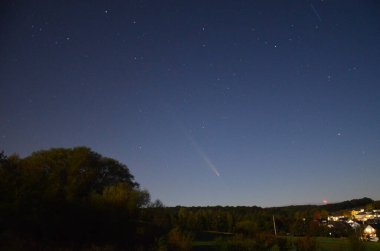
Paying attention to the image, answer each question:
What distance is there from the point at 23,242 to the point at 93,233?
6368 millimetres

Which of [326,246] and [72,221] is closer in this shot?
[72,221]

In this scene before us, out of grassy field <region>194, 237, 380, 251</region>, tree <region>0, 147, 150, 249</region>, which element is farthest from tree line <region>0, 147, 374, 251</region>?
grassy field <region>194, 237, 380, 251</region>

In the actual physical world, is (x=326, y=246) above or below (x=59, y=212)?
below

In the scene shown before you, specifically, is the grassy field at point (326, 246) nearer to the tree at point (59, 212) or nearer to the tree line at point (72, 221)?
the tree line at point (72, 221)

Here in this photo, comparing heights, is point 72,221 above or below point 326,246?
above

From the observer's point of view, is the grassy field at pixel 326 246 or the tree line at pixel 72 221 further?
the grassy field at pixel 326 246

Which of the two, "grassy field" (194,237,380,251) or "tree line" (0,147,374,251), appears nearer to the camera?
"tree line" (0,147,374,251)

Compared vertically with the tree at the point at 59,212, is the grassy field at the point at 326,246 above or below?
below

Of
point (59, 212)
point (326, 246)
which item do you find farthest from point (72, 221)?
point (326, 246)

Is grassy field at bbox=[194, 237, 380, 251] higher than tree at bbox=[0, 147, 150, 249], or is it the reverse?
tree at bbox=[0, 147, 150, 249]

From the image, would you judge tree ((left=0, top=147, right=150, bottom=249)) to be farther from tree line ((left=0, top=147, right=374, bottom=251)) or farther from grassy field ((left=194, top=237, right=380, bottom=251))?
grassy field ((left=194, top=237, right=380, bottom=251))

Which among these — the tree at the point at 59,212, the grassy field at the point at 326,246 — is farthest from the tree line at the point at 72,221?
the grassy field at the point at 326,246

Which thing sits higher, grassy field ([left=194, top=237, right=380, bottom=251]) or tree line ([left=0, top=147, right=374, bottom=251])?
tree line ([left=0, top=147, right=374, bottom=251])

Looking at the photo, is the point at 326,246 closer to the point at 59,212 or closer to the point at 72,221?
the point at 72,221
